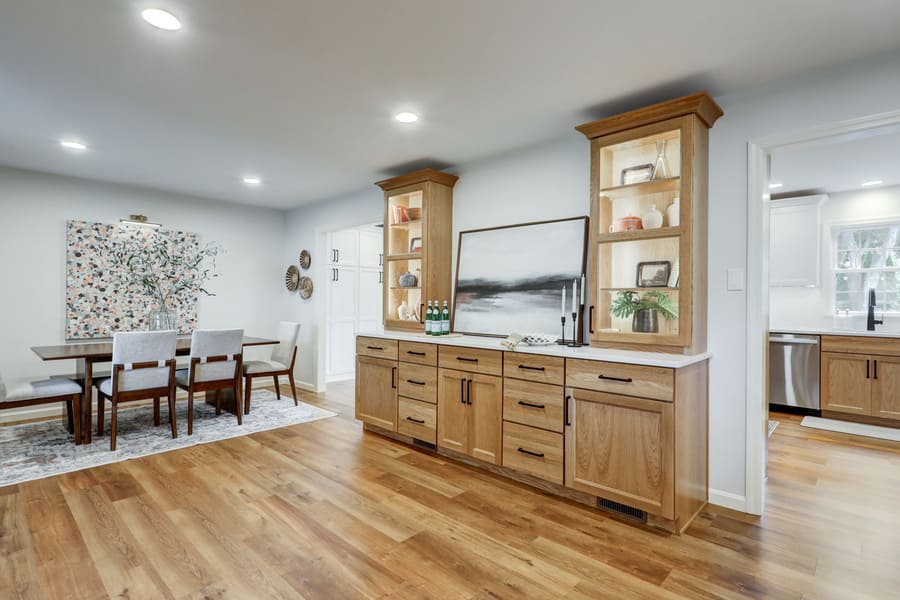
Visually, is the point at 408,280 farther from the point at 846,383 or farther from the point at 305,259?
the point at 846,383

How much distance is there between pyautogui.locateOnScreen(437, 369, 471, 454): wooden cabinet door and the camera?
10.7 feet

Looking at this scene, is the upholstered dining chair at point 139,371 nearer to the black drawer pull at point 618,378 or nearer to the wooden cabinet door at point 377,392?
the wooden cabinet door at point 377,392

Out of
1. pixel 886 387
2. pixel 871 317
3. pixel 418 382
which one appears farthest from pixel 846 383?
pixel 418 382

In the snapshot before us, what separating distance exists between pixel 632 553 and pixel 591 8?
8.08 feet

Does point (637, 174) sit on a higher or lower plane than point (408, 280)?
higher

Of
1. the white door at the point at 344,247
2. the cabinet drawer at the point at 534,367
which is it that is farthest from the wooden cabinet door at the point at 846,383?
the white door at the point at 344,247

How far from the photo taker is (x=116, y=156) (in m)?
4.04

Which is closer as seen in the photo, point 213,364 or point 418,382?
point 418,382

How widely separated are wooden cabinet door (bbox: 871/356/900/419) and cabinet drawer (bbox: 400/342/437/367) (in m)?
4.17


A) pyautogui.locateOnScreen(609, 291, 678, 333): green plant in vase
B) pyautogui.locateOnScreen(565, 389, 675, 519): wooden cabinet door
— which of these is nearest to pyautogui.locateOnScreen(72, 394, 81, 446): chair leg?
pyautogui.locateOnScreen(565, 389, 675, 519): wooden cabinet door

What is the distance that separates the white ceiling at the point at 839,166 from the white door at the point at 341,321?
509 centimetres

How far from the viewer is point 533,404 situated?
2867 millimetres

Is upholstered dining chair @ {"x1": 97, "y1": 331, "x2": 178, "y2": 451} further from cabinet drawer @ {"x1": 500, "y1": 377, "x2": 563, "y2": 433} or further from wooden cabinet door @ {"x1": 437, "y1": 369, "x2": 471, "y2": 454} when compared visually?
cabinet drawer @ {"x1": 500, "y1": 377, "x2": 563, "y2": 433}

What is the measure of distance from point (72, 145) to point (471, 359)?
368 cm
